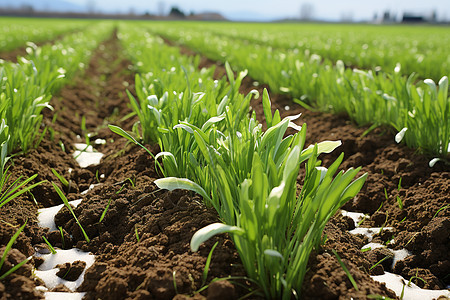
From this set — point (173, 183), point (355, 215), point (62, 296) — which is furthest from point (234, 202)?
point (355, 215)

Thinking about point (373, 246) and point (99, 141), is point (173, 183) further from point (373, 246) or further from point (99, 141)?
point (99, 141)

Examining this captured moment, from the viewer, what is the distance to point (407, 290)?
1689mm

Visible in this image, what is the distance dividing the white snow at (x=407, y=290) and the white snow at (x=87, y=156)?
218cm

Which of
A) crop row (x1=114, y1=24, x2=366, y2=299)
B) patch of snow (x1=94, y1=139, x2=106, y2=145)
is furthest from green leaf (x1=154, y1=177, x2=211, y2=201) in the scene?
patch of snow (x1=94, y1=139, x2=106, y2=145)

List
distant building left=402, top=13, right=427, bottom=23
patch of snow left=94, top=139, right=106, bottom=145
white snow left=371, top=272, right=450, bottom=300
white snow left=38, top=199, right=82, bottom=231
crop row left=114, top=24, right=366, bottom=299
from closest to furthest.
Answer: crop row left=114, top=24, right=366, bottom=299 → white snow left=371, top=272, right=450, bottom=300 → white snow left=38, top=199, right=82, bottom=231 → patch of snow left=94, top=139, right=106, bottom=145 → distant building left=402, top=13, right=427, bottom=23

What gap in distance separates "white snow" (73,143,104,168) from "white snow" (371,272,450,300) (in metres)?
2.18

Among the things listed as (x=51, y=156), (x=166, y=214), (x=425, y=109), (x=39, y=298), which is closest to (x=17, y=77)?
(x=51, y=156)

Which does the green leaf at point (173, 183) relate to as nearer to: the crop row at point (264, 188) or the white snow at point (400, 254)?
the crop row at point (264, 188)

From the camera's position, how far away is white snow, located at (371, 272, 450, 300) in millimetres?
1643

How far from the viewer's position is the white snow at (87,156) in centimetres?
310

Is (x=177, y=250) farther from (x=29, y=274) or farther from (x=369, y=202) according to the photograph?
(x=369, y=202)

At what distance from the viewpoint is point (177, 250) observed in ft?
5.46

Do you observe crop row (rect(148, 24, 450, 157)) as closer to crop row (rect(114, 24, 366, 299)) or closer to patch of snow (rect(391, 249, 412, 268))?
patch of snow (rect(391, 249, 412, 268))

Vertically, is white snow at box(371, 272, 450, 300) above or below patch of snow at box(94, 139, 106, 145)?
below
